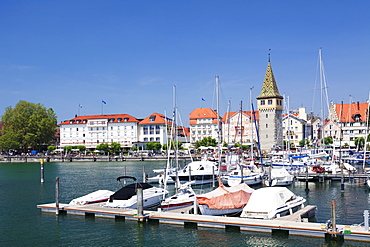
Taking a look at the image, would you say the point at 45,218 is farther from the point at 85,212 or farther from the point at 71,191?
the point at 71,191

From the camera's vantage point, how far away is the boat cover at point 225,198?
30016 millimetres

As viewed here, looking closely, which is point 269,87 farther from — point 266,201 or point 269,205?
point 269,205

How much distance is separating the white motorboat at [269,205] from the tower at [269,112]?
8819 centimetres

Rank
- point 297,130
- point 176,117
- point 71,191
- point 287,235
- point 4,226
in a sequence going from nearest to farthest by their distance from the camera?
point 287,235 → point 4,226 → point 71,191 → point 176,117 → point 297,130

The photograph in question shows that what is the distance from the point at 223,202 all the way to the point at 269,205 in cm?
356

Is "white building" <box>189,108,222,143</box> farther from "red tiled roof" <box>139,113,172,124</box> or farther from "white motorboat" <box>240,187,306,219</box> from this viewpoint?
"white motorboat" <box>240,187,306,219</box>

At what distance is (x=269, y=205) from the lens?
28.1 metres

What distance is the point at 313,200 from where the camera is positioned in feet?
129

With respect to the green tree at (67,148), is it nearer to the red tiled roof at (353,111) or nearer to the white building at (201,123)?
the white building at (201,123)

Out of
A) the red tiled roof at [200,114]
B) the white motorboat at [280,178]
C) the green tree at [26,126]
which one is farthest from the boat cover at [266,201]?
the green tree at [26,126]

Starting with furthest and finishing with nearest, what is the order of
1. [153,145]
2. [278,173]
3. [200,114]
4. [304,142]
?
1. [200,114]
2. [153,145]
3. [304,142]
4. [278,173]

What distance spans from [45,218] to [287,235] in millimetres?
17463

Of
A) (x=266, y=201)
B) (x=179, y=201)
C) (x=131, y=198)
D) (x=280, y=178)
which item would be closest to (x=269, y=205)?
(x=266, y=201)

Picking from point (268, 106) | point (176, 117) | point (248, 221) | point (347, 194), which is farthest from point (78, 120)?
point (248, 221)
